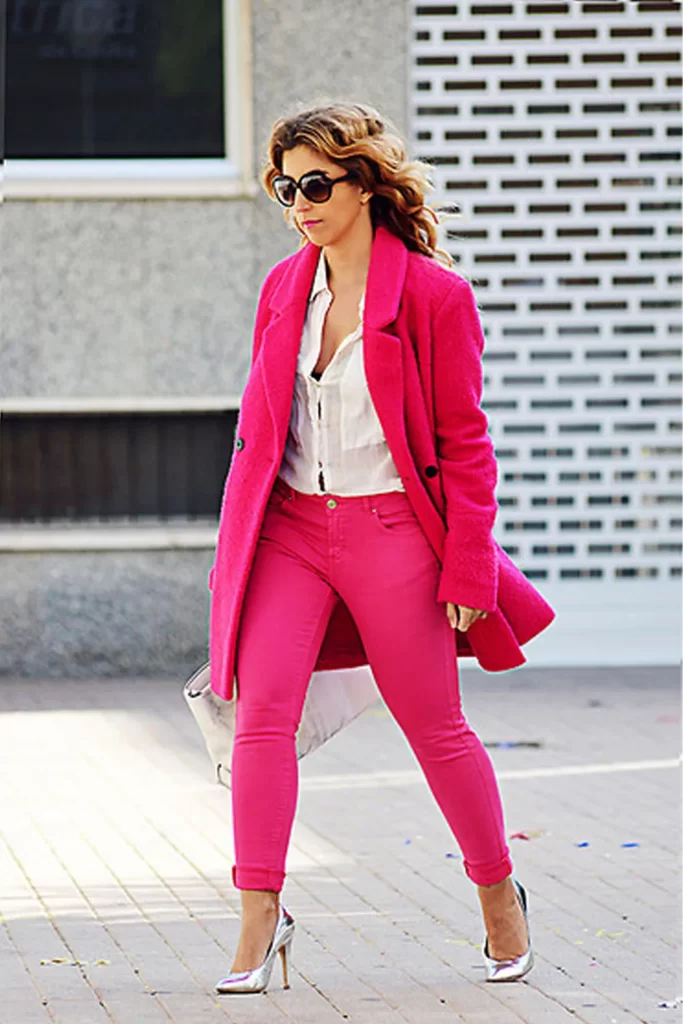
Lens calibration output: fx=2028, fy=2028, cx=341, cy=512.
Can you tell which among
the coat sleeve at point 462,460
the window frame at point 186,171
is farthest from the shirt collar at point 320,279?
the window frame at point 186,171

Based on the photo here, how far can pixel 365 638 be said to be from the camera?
14.9ft

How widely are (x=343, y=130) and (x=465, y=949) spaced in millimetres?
1981

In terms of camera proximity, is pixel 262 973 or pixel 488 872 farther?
pixel 488 872

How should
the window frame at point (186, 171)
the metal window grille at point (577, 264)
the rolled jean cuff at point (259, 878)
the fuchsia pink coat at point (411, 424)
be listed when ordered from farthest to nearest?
1. the metal window grille at point (577, 264)
2. the window frame at point (186, 171)
3. the fuchsia pink coat at point (411, 424)
4. the rolled jean cuff at point (259, 878)

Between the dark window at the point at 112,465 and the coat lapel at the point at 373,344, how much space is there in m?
7.09

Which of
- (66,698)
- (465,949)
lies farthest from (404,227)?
(66,698)

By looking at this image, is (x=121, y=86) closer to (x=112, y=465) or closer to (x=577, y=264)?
(x=112, y=465)

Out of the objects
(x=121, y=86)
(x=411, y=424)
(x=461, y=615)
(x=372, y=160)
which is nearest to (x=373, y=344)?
(x=411, y=424)

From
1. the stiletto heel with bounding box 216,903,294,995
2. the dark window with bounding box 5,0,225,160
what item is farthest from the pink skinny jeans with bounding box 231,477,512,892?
the dark window with bounding box 5,0,225,160

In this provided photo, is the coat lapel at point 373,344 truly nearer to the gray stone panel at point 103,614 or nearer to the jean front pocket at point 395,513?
the jean front pocket at point 395,513

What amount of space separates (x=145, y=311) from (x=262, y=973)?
7.64 metres

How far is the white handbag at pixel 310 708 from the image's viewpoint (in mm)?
4621

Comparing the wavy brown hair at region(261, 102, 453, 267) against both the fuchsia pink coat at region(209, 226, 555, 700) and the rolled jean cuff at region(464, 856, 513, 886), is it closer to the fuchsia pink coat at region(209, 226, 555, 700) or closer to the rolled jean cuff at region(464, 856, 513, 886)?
the fuchsia pink coat at region(209, 226, 555, 700)

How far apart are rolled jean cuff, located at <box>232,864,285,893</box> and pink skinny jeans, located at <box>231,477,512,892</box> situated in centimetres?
4
